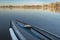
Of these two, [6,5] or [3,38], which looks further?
[6,5]

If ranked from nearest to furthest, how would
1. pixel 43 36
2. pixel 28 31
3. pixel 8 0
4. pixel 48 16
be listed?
pixel 43 36 < pixel 28 31 < pixel 8 0 < pixel 48 16

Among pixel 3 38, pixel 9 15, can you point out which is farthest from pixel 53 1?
pixel 3 38

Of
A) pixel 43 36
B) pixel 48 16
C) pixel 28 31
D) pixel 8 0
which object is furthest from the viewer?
pixel 48 16

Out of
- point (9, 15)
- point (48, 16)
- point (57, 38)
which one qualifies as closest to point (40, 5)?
point (48, 16)

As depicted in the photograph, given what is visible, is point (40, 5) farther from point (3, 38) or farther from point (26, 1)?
point (3, 38)

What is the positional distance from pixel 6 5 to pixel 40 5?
65 cm

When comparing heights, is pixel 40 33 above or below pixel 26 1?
below

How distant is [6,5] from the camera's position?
2947 mm

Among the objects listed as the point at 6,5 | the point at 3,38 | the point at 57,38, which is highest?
the point at 6,5

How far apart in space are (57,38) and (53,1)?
4.42 feet

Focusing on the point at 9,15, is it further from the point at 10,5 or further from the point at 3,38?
the point at 3,38

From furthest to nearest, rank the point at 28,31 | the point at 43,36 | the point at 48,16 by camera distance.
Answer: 1. the point at 48,16
2. the point at 28,31
3. the point at 43,36

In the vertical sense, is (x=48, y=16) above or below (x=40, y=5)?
below

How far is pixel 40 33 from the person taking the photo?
1899mm
